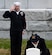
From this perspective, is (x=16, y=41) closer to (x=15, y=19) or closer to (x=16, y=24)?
(x=16, y=24)

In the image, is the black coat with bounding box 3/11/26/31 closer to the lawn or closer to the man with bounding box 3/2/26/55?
the man with bounding box 3/2/26/55

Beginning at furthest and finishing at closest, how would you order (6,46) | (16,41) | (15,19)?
(6,46) → (16,41) → (15,19)

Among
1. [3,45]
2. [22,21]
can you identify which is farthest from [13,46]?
[3,45]

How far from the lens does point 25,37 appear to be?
13867 mm

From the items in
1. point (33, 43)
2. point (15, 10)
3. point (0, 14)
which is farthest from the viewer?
point (0, 14)

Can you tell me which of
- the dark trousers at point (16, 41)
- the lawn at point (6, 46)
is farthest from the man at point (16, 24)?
the lawn at point (6, 46)

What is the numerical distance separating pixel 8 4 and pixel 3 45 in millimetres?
1604

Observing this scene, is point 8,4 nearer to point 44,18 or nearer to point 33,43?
point 44,18

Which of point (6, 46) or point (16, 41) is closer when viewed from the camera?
point (16, 41)

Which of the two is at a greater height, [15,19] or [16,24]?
[15,19]

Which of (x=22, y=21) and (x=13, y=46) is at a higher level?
(x=22, y=21)

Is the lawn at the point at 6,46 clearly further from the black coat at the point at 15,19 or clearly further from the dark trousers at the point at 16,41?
the black coat at the point at 15,19

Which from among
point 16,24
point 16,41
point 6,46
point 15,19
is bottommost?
point 6,46

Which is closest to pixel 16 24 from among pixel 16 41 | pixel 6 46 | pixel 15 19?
pixel 15 19
